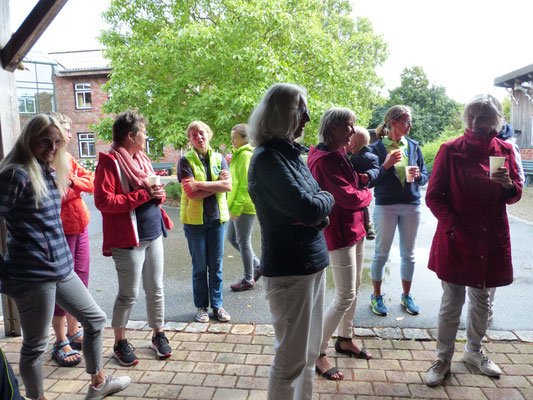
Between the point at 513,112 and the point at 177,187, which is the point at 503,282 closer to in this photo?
the point at 177,187

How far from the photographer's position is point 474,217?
9.45ft

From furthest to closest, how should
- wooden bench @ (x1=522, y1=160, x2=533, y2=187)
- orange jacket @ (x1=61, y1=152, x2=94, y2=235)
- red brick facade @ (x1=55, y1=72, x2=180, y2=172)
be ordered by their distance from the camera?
red brick facade @ (x1=55, y1=72, x2=180, y2=172) → wooden bench @ (x1=522, y1=160, x2=533, y2=187) → orange jacket @ (x1=61, y1=152, x2=94, y2=235)

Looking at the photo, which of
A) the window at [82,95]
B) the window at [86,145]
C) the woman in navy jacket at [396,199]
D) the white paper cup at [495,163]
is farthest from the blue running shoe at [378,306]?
the window at [82,95]

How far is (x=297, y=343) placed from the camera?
2131 millimetres

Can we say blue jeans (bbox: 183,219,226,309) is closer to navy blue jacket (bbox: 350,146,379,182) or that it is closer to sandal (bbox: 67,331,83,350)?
sandal (bbox: 67,331,83,350)

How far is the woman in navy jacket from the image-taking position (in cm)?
404

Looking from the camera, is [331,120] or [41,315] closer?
[41,315]

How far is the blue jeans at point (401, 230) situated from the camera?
4.07m

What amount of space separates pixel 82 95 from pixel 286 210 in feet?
99.9

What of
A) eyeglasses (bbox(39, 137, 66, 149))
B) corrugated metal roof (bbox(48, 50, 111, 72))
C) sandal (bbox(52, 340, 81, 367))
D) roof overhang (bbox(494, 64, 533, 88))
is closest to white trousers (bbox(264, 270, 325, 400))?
eyeglasses (bbox(39, 137, 66, 149))

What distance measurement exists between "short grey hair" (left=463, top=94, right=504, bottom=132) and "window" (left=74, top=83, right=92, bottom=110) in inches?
1163

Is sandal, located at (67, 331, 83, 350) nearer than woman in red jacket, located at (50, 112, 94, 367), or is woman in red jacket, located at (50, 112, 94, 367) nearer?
woman in red jacket, located at (50, 112, 94, 367)

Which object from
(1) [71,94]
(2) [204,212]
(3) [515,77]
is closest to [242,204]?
(2) [204,212]

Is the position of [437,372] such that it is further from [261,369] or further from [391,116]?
[391,116]
